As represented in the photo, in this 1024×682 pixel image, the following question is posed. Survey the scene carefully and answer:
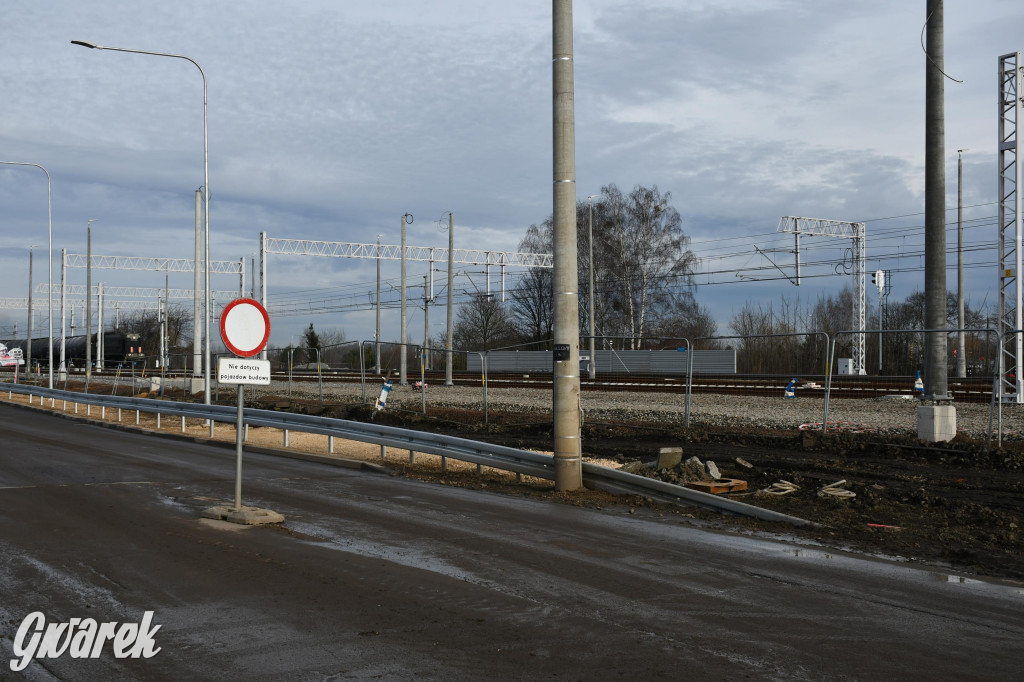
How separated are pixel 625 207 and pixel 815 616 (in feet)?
190

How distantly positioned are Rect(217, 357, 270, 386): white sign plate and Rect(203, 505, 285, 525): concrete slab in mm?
1476

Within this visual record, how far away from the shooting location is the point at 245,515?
9992 millimetres

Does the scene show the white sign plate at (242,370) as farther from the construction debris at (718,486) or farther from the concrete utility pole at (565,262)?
the construction debris at (718,486)

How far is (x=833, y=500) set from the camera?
458 inches

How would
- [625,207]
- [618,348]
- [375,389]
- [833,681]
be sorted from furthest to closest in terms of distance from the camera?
[625,207]
[618,348]
[375,389]
[833,681]

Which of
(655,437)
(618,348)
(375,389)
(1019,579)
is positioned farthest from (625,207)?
(1019,579)

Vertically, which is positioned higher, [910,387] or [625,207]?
[625,207]

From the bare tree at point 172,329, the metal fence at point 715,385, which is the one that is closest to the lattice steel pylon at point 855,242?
the metal fence at point 715,385

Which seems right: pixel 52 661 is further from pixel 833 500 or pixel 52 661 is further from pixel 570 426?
pixel 833 500

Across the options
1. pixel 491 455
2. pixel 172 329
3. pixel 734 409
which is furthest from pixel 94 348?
pixel 491 455

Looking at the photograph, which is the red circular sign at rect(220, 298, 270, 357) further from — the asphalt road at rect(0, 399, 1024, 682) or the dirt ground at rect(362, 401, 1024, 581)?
the dirt ground at rect(362, 401, 1024, 581)

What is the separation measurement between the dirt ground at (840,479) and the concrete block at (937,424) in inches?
9.1

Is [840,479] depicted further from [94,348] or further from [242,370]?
[94,348]

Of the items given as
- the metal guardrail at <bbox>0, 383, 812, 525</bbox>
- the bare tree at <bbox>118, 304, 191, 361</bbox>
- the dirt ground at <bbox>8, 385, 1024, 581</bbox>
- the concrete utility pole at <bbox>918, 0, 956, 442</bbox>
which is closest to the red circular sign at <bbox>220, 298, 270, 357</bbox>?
the dirt ground at <bbox>8, 385, 1024, 581</bbox>
